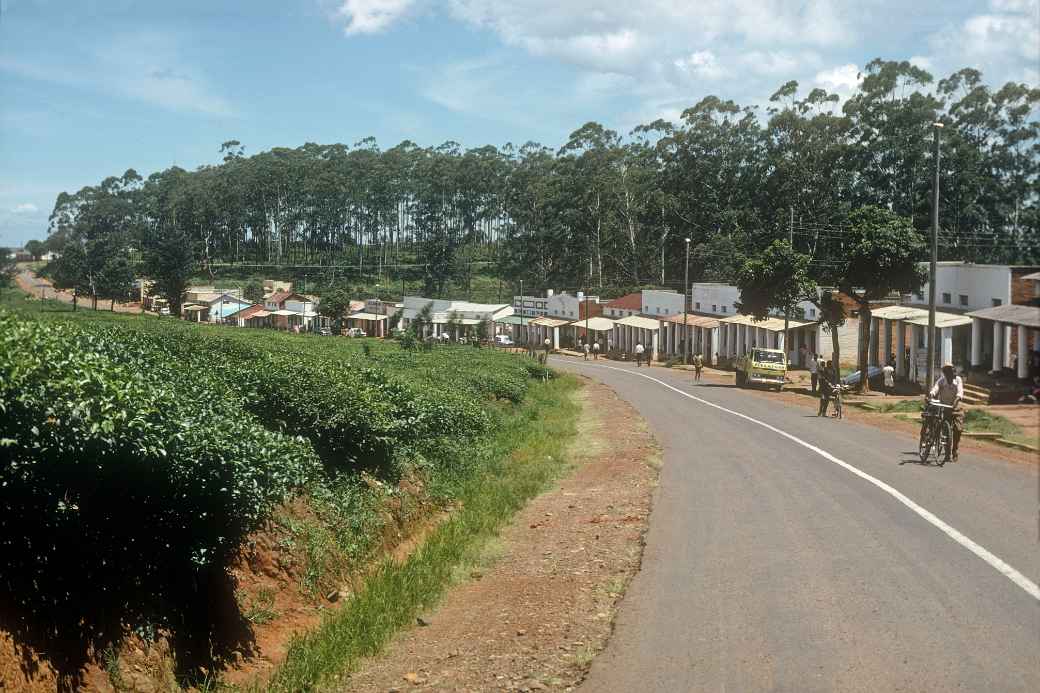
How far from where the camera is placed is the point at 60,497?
8.27 metres

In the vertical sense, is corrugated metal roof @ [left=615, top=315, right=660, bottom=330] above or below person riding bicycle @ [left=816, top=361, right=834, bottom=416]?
above

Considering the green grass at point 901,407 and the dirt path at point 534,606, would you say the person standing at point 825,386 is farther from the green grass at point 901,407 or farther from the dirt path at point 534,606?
the dirt path at point 534,606

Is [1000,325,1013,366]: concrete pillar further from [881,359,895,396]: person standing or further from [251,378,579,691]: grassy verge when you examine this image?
[881,359,895,396]: person standing

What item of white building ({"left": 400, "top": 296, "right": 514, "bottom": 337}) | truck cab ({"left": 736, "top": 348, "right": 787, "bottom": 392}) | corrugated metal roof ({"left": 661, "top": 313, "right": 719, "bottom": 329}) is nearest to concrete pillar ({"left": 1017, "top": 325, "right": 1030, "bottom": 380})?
truck cab ({"left": 736, "top": 348, "right": 787, "bottom": 392})

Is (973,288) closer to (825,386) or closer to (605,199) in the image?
(825,386)

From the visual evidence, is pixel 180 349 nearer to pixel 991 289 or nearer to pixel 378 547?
pixel 378 547

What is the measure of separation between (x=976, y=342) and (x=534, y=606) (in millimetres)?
5821

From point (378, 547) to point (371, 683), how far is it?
552cm

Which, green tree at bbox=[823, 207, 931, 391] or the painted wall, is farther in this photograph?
green tree at bbox=[823, 207, 931, 391]

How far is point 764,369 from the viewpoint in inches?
1638

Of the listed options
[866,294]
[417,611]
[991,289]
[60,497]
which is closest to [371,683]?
[417,611]

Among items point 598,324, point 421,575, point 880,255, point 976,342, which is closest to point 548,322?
point 598,324

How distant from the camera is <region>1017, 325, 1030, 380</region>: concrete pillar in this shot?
6973mm

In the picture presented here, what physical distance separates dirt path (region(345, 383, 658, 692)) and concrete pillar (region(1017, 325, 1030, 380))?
3918mm
